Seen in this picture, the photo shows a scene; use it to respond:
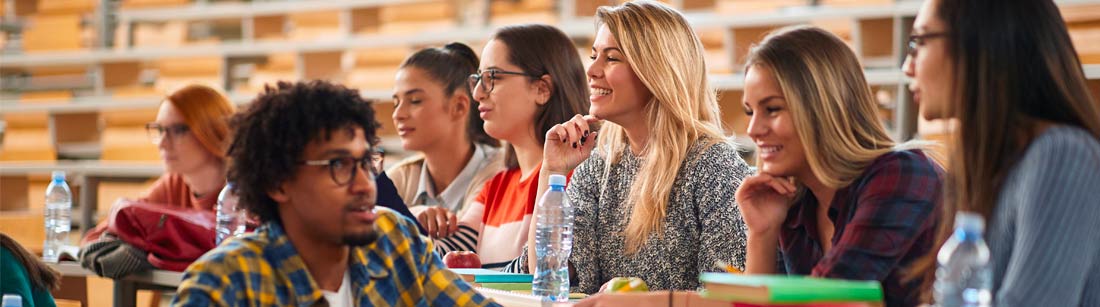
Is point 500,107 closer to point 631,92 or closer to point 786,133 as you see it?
point 631,92

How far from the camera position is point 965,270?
144cm

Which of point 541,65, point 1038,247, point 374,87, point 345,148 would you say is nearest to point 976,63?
point 1038,247

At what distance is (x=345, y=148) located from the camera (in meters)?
1.85

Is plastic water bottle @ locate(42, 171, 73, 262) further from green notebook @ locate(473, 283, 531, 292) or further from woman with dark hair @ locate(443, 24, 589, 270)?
green notebook @ locate(473, 283, 531, 292)

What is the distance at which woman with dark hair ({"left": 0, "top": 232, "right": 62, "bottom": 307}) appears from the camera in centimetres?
248

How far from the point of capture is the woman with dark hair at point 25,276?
248 centimetres

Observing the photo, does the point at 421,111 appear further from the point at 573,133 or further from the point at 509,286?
the point at 509,286

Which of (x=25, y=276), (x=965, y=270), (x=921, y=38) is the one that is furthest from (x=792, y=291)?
(x=25, y=276)

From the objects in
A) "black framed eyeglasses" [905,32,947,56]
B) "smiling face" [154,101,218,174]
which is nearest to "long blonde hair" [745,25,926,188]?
"black framed eyeglasses" [905,32,947,56]

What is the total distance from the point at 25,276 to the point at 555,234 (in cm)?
112

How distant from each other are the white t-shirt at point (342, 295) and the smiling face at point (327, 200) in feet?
0.26

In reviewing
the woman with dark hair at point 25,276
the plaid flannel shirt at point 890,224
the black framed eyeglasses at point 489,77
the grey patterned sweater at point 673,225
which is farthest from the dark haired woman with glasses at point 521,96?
the plaid flannel shirt at point 890,224

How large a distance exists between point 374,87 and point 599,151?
11.7ft

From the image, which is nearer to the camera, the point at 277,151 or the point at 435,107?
the point at 277,151
